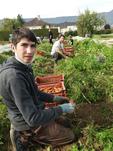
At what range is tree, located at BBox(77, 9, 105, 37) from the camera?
58.6 metres

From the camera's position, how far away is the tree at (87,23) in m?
58.6

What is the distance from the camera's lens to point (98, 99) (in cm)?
731

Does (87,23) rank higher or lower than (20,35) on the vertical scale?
lower

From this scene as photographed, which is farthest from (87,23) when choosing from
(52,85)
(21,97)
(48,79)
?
Result: (21,97)

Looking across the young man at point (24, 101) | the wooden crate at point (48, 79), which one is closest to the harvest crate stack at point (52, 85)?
the wooden crate at point (48, 79)

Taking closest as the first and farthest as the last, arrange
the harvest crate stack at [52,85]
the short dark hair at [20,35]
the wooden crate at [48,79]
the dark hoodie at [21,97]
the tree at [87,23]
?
the dark hoodie at [21,97]
the short dark hair at [20,35]
the harvest crate stack at [52,85]
the wooden crate at [48,79]
the tree at [87,23]

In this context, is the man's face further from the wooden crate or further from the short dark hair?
the wooden crate

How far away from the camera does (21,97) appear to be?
3.75 meters

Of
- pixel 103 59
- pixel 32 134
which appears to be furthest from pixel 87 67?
pixel 32 134

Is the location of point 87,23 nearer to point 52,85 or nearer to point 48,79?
point 48,79

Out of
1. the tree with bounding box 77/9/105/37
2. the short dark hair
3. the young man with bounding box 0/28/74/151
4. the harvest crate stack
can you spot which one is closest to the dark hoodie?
the young man with bounding box 0/28/74/151

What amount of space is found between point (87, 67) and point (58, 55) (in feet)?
12.8

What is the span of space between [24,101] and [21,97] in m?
0.05

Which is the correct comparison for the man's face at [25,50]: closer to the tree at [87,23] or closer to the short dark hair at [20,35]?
the short dark hair at [20,35]
